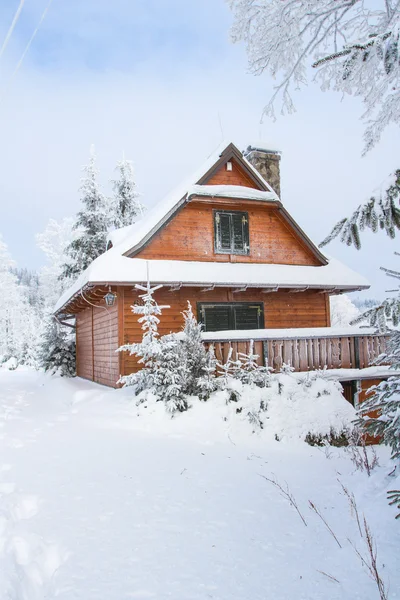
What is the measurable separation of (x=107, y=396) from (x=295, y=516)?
6.89m

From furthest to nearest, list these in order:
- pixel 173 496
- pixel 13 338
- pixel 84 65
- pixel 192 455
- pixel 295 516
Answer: pixel 13 338 < pixel 84 65 < pixel 192 455 < pixel 173 496 < pixel 295 516

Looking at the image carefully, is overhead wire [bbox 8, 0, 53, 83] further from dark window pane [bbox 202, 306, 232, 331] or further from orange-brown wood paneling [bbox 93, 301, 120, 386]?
dark window pane [bbox 202, 306, 232, 331]

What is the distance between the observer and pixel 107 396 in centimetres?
1080

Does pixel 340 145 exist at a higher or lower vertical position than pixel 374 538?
higher

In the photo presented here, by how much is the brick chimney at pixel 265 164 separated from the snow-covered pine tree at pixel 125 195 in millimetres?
10874

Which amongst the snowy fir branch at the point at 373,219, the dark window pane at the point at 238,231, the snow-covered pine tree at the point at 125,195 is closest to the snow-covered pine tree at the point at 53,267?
the snow-covered pine tree at the point at 125,195

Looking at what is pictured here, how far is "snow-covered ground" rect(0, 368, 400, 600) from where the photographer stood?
3324 millimetres

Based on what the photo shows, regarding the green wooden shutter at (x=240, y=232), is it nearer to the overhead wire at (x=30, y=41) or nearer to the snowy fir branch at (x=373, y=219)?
the overhead wire at (x=30, y=41)

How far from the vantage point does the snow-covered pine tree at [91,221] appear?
25.0m

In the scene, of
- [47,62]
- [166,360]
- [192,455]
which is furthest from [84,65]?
[192,455]

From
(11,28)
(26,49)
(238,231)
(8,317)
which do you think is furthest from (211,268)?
(8,317)

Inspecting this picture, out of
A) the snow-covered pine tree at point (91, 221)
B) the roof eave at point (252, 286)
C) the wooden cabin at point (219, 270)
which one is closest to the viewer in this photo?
the roof eave at point (252, 286)

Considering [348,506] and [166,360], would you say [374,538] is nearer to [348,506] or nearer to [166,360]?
A: [348,506]

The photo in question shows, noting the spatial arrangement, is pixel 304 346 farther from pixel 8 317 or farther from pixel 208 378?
pixel 8 317
